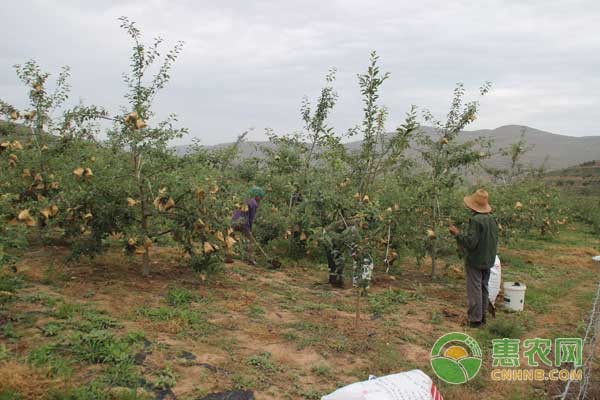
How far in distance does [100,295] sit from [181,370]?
6.48 feet

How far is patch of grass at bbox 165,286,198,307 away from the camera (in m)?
5.15

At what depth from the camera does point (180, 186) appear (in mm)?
5371

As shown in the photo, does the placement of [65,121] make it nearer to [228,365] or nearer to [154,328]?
[154,328]

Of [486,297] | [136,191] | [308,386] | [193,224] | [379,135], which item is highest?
[379,135]

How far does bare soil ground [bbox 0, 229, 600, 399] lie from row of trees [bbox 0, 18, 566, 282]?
1.73ft

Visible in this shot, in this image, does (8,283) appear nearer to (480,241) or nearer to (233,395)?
(233,395)

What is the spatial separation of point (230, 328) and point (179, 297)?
0.91 meters

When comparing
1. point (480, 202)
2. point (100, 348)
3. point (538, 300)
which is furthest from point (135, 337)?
point (538, 300)

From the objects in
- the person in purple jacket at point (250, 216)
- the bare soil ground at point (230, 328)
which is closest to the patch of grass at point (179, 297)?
the bare soil ground at point (230, 328)

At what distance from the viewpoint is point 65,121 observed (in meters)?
6.52

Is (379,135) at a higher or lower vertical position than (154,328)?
higher

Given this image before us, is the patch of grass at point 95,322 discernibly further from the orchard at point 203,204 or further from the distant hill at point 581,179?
the distant hill at point 581,179

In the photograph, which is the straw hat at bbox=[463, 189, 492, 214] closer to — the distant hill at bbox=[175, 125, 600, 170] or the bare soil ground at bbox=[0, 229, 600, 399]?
the bare soil ground at bbox=[0, 229, 600, 399]

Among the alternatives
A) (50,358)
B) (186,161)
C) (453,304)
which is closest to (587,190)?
(453,304)
